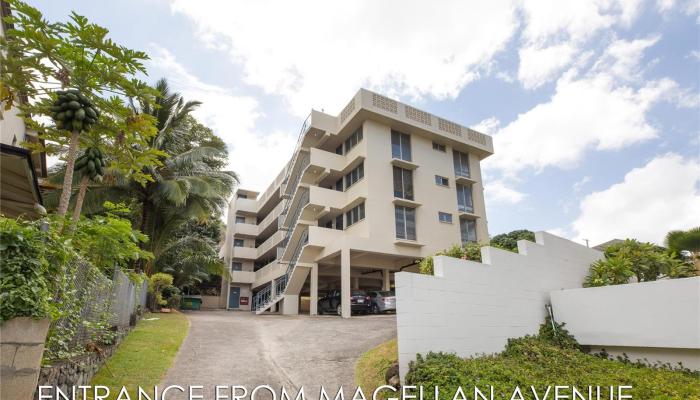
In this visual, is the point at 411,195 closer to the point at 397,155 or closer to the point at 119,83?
the point at 397,155

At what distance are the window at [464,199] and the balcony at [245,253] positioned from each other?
19.8m

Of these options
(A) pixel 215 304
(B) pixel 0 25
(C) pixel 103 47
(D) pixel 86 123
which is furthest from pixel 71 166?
(A) pixel 215 304

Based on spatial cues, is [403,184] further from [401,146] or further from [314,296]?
[314,296]

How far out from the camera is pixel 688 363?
6.82 m

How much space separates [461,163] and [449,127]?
2.49m

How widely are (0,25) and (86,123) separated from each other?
5.93 metres

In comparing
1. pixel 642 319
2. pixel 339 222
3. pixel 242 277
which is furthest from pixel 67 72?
pixel 242 277

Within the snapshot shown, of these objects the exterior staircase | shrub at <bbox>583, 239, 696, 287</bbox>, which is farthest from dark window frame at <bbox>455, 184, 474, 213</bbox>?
shrub at <bbox>583, 239, 696, 287</bbox>

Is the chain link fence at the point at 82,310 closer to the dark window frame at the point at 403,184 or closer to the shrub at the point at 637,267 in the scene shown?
the shrub at the point at 637,267

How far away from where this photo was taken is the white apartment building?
66.9 ft

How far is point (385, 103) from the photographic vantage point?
21.8 m

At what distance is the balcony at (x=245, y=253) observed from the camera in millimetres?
35500

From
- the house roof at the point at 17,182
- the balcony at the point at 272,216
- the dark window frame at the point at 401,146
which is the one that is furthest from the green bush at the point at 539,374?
the balcony at the point at 272,216

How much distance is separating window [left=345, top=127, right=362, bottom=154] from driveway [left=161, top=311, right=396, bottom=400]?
1208 cm
